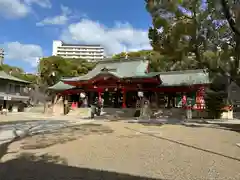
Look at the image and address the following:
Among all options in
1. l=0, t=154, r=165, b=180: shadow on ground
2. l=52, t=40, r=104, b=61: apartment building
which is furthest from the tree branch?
l=52, t=40, r=104, b=61: apartment building

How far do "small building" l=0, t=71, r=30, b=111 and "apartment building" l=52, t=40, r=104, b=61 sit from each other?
10634 cm

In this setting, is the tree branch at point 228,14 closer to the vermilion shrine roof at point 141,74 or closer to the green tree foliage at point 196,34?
the green tree foliage at point 196,34

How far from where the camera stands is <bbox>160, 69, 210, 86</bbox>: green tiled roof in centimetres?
2796

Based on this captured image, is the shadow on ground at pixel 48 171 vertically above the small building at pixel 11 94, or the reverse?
the small building at pixel 11 94

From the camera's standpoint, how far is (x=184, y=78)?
30.0 metres

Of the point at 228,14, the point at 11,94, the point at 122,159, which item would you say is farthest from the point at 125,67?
the point at 122,159

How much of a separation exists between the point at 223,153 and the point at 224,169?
1754 millimetres

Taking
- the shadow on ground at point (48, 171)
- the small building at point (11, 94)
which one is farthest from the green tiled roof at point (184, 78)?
the shadow on ground at point (48, 171)

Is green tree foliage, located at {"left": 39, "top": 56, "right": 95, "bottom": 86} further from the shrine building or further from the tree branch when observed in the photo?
the tree branch

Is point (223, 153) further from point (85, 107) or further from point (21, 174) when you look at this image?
point (85, 107)

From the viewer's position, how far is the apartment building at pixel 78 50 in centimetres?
14776

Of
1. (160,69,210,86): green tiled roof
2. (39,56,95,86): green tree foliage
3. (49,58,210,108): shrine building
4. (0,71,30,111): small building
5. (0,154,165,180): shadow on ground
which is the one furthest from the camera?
(39,56,95,86): green tree foliage

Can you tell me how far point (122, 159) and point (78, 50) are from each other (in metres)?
151

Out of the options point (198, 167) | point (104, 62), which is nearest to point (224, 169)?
point (198, 167)
